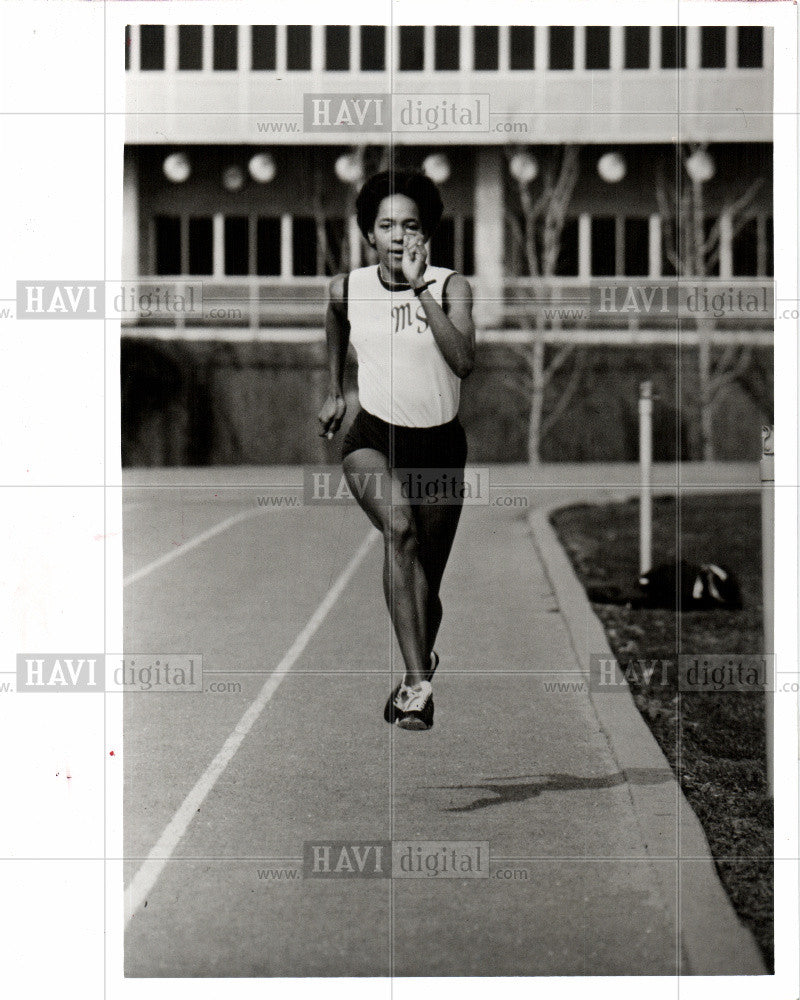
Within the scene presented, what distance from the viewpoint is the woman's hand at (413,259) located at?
210 inches

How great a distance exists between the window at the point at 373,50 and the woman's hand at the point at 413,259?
91 centimetres

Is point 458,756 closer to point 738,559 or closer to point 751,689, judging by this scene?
point 751,689

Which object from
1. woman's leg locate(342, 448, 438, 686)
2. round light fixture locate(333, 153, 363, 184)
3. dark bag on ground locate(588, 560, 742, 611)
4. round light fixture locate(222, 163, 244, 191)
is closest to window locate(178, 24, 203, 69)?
woman's leg locate(342, 448, 438, 686)

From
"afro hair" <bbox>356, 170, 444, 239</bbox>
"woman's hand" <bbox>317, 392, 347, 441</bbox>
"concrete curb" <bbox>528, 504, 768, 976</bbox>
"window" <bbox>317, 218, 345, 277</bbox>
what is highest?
"window" <bbox>317, 218, 345, 277</bbox>

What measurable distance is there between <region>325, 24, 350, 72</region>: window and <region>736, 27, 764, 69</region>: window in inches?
55.7

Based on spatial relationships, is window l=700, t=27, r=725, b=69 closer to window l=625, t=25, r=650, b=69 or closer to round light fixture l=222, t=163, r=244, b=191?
window l=625, t=25, r=650, b=69

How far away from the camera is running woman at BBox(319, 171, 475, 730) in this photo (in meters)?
5.36

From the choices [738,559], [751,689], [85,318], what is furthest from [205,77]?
[738,559]

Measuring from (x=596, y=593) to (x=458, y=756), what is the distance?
4960mm

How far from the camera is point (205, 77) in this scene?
691 cm

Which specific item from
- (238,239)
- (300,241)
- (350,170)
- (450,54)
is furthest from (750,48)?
(238,239)

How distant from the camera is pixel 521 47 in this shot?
6598 millimetres

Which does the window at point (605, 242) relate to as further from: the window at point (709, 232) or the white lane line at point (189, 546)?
the white lane line at point (189, 546)

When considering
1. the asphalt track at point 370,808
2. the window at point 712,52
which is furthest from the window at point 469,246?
the window at point 712,52
